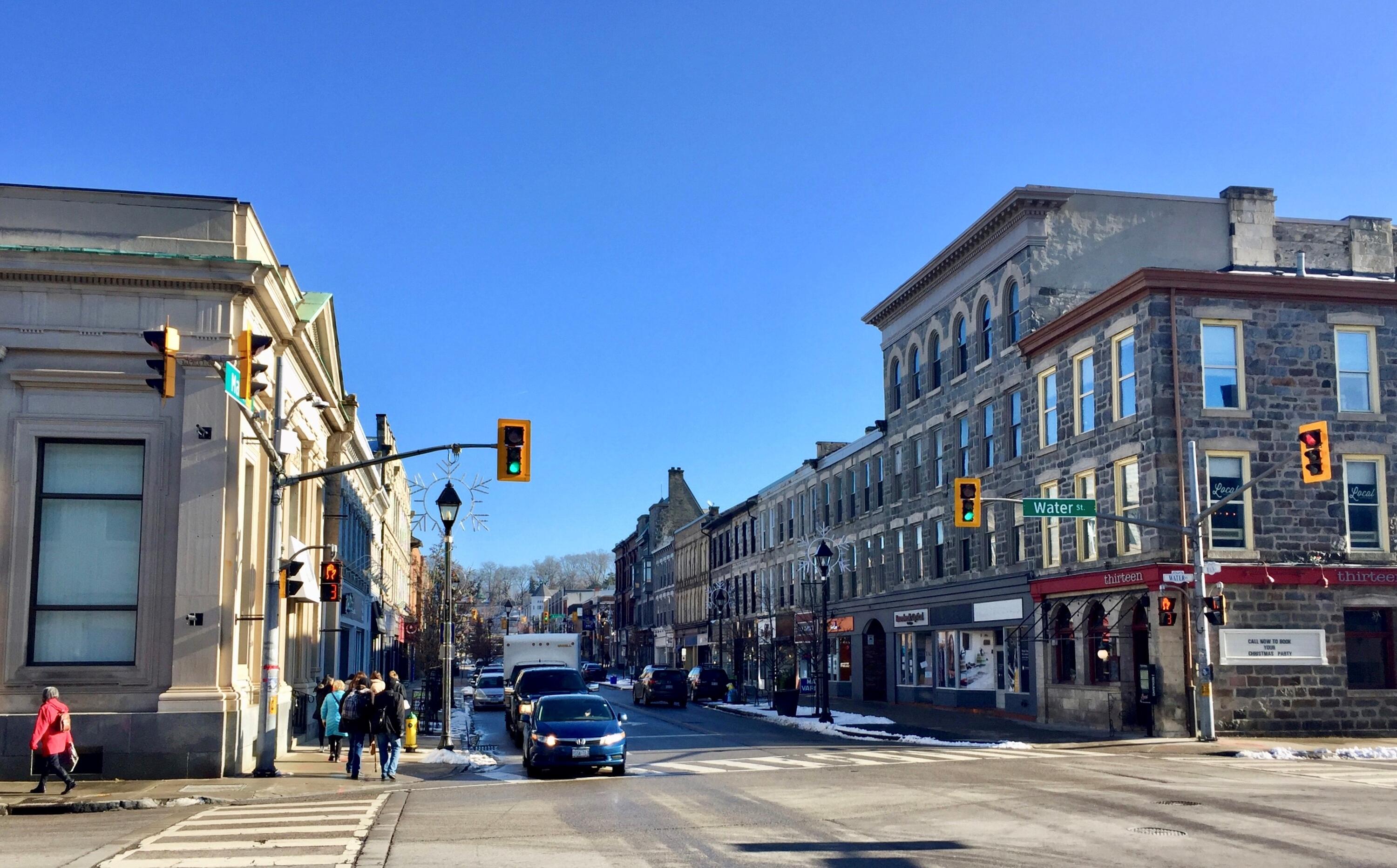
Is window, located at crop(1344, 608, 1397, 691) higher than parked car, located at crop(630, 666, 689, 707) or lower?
higher

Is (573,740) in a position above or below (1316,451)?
below

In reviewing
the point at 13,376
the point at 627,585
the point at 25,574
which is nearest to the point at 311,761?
the point at 25,574

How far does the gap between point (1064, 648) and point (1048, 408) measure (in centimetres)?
732

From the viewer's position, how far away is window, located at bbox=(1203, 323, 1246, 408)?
111ft

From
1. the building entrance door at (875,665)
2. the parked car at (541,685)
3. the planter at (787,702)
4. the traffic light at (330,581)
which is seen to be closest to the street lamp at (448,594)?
A: the parked car at (541,685)

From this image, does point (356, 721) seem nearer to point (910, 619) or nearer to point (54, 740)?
point (54, 740)

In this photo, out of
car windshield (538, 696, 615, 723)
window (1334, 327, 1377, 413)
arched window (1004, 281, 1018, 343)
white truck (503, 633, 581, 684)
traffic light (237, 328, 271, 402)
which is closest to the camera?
traffic light (237, 328, 271, 402)

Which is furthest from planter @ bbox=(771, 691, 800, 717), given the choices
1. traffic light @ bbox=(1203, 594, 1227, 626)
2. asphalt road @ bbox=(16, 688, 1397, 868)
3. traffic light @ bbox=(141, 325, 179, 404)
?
traffic light @ bbox=(141, 325, 179, 404)

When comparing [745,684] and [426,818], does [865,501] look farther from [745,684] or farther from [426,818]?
[426,818]

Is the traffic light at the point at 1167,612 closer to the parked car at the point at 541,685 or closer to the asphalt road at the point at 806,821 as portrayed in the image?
the asphalt road at the point at 806,821

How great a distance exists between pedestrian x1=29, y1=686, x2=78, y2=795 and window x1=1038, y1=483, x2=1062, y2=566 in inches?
1090

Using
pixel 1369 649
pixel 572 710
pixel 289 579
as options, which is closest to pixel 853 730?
pixel 1369 649

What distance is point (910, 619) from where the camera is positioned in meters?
51.1

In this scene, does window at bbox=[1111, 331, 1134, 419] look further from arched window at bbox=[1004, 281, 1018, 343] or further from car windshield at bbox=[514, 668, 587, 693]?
car windshield at bbox=[514, 668, 587, 693]
